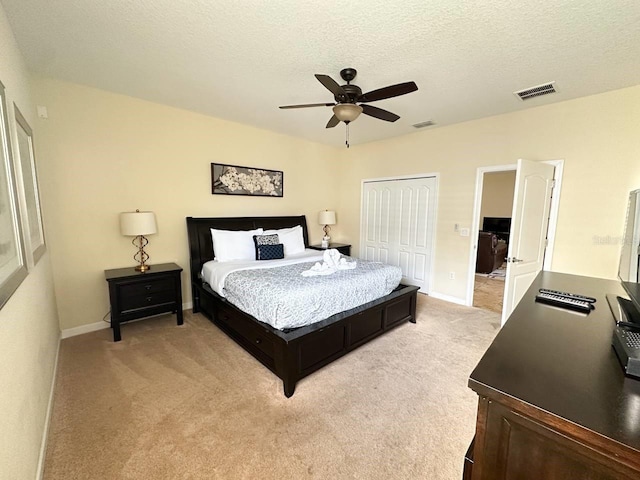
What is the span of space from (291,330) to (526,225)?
2.95 meters

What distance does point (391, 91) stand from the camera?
223 cm

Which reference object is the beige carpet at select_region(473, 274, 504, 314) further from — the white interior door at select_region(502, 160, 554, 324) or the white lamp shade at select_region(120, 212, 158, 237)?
the white lamp shade at select_region(120, 212, 158, 237)

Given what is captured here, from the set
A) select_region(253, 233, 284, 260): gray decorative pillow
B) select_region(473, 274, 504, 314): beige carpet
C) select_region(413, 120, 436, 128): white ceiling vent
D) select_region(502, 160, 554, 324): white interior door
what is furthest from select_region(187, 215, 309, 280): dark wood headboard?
select_region(473, 274, 504, 314): beige carpet

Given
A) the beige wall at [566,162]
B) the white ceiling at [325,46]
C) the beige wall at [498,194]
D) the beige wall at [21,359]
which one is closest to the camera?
the beige wall at [21,359]

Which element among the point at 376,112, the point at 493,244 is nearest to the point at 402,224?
the point at 493,244

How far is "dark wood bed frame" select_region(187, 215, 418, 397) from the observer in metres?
2.21

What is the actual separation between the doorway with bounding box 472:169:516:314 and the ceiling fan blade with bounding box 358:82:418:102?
237cm

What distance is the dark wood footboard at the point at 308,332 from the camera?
2195 millimetres

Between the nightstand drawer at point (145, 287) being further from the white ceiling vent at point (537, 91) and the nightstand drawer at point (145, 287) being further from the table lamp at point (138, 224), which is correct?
the white ceiling vent at point (537, 91)

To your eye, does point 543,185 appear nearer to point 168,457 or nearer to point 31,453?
point 168,457

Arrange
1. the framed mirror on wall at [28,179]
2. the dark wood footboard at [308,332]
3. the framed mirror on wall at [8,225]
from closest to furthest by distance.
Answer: the framed mirror on wall at [8,225], the framed mirror on wall at [28,179], the dark wood footboard at [308,332]

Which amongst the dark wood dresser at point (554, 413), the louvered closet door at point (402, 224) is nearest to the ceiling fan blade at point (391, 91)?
the dark wood dresser at point (554, 413)

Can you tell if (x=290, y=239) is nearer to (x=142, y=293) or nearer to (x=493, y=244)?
(x=142, y=293)

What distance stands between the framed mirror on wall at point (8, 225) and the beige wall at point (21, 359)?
11cm
